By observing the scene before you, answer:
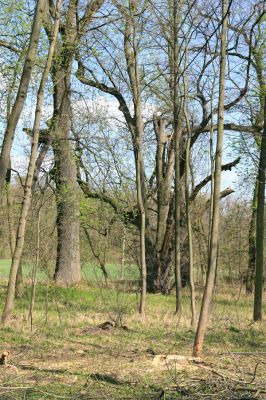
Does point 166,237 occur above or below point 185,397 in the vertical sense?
above

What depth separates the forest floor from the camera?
5898 millimetres

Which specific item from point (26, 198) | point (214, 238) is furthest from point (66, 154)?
point (214, 238)

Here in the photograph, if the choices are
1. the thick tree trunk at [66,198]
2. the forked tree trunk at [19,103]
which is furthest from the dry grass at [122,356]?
the thick tree trunk at [66,198]

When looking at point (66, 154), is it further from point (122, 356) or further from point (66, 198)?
point (122, 356)

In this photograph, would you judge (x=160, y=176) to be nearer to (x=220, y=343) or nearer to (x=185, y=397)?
(x=220, y=343)

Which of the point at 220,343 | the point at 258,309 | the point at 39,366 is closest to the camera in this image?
the point at 39,366

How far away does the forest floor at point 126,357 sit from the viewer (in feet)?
19.4

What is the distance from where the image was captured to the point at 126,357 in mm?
8195

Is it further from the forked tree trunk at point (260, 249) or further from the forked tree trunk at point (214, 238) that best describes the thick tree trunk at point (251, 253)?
the forked tree trunk at point (214, 238)

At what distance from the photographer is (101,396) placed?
229 inches

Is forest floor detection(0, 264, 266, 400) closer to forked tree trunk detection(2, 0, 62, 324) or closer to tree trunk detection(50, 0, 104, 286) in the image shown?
forked tree trunk detection(2, 0, 62, 324)

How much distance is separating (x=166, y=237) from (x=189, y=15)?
11282mm

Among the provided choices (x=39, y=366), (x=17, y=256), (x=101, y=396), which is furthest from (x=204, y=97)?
(x=101, y=396)

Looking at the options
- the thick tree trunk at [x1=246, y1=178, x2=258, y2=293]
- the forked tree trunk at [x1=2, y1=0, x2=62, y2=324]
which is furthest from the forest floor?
the thick tree trunk at [x1=246, y1=178, x2=258, y2=293]
